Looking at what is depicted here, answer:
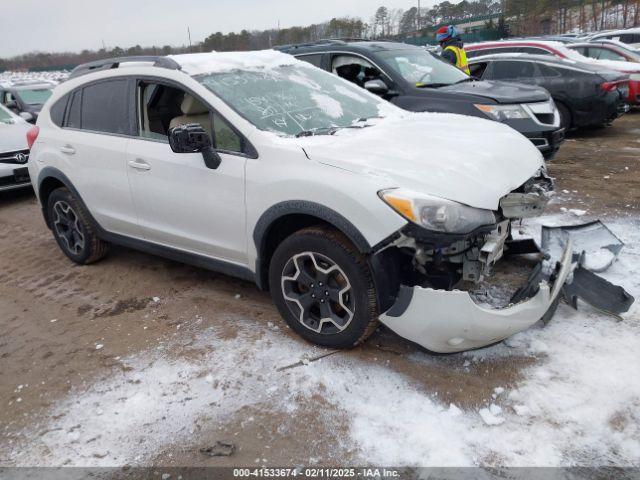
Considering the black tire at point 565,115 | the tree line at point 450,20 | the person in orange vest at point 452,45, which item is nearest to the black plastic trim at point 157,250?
the person in orange vest at point 452,45

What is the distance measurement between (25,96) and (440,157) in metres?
14.1

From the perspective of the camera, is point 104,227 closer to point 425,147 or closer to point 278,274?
point 278,274

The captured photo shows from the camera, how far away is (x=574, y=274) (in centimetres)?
338

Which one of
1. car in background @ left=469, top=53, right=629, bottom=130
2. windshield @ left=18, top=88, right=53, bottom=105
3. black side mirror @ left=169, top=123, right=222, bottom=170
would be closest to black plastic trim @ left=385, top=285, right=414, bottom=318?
black side mirror @ left=169, top=123, right=222, bottom=170

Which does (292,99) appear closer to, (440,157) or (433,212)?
(440,157)

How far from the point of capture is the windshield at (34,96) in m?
13.6

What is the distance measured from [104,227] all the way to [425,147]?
9.41 feet

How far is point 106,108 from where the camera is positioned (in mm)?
4184

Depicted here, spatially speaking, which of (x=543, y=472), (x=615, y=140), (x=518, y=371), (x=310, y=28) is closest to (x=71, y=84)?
(x=518, y=371)

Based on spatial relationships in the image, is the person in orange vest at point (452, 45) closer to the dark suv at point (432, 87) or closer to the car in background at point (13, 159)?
the dark suv at point (432, 87)

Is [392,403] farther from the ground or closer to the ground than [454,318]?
closer to the ground

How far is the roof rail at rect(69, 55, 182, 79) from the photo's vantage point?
3719mm

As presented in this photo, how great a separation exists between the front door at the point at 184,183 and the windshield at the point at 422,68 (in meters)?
3.47

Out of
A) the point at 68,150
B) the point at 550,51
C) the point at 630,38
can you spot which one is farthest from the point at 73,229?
the point at 630,38
